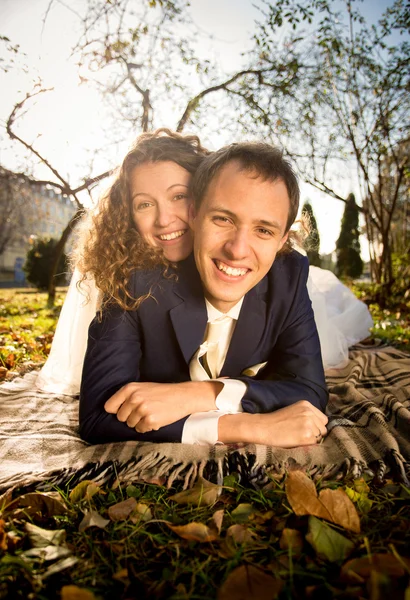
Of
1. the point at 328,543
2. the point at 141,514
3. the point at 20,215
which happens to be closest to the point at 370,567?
the point at 328,543

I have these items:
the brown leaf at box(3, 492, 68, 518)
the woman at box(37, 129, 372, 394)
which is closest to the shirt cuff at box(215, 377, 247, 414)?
the woman at box(37, 129, 372, 394)

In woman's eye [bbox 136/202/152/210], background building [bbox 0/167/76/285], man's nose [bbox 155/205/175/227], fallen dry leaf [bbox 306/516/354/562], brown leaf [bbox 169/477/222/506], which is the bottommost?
brown leaf [bbox 169/477/222/506]

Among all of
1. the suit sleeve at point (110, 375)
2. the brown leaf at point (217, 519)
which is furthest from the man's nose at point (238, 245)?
the brown leaf at point (217, 519)

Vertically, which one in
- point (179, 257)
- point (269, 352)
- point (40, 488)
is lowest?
point (40, 488)

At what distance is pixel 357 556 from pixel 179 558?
1.70 ft

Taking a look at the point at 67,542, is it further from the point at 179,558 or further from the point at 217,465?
the point at 217,465

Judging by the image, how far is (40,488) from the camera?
5.52ft

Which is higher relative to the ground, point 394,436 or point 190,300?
point 190,300

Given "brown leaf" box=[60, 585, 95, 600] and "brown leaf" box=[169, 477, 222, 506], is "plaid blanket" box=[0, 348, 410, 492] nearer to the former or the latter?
"brown leaf" box=[169, 477, 222, 506]

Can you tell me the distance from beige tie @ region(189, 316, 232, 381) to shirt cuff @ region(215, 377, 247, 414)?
Result: 0.30m

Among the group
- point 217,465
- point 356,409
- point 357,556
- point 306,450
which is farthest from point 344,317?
point 357,556

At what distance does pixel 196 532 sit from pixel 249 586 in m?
0.28

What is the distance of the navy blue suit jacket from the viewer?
217 cm

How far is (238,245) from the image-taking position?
7.25 ft
